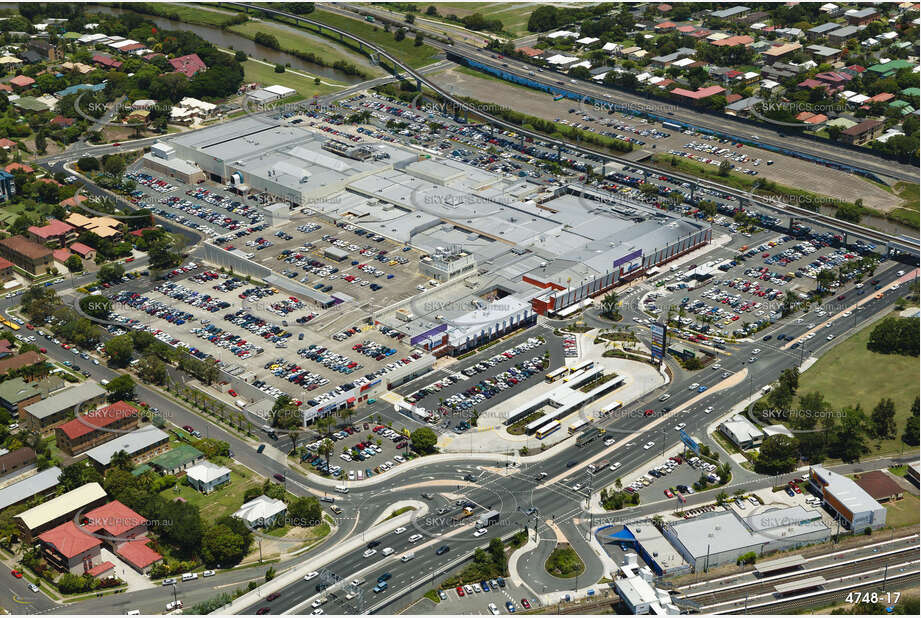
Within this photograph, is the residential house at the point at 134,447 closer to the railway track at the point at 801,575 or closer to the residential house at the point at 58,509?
the residential house at the point at 58,509

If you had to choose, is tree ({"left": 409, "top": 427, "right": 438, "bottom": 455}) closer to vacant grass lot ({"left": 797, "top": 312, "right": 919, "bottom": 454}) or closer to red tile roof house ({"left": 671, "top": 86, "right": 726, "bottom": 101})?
vacant grass lot ({"left": 797, "top": 312, "right": 919, "bottom": 454})

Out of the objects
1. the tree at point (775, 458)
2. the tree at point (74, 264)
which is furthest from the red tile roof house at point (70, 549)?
the tree at point (775, 458)

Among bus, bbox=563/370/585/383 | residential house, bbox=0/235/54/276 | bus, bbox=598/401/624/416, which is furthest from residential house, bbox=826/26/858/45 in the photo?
residential house, bbox=0/235/54/276

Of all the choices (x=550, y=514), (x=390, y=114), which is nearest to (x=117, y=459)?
(x=550, y=514)

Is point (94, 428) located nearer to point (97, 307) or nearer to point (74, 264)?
point (97, 307)

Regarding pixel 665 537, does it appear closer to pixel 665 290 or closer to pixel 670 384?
pixel 670 384
